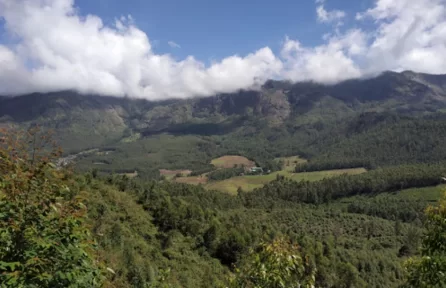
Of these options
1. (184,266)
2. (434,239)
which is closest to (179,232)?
(184,266)

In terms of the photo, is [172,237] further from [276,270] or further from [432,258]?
[276,270]

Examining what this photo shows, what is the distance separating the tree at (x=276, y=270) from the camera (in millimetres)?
8109

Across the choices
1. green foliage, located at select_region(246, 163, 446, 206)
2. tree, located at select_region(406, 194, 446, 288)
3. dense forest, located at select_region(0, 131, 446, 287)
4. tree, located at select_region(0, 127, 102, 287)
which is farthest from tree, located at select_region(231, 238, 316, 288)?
green foliage, located at select_region(246, 163, 446, 206)

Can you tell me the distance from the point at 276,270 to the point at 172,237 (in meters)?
51.9

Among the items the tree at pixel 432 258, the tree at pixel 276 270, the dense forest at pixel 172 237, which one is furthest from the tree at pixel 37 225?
the tree at pixel 432 258

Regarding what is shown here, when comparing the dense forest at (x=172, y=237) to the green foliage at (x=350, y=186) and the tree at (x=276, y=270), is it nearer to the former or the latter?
the tree at (x=276, y=270)

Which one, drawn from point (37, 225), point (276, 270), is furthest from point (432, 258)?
point (37, 225)

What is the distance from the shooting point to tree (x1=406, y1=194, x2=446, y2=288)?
9.73 m

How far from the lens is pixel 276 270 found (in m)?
8.08

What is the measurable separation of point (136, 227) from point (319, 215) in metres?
85.9

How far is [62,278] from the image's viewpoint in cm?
637

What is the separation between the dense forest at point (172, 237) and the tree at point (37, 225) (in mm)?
21

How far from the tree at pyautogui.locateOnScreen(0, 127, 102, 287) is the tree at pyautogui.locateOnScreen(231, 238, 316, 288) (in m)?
3.64

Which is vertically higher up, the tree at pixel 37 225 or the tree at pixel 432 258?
the tree at pixel 37 225
